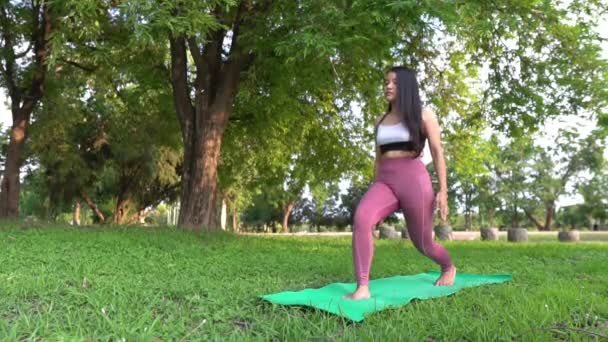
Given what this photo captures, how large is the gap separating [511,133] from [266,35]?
6.92m

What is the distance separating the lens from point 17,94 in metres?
15.5

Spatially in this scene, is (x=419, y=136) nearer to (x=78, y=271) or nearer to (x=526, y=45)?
(x=78, y=271)

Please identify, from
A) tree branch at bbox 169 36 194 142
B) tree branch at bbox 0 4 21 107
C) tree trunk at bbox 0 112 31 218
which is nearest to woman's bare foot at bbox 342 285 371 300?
tree branch at bbox 169 36 194 142

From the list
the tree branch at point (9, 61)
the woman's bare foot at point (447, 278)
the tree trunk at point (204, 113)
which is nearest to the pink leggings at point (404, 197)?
the woman's bare foot at point (447, 278)

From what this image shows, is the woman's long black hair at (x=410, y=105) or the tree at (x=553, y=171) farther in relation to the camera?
the tree at (x=553, y=171)

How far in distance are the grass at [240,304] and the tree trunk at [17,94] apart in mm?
9592

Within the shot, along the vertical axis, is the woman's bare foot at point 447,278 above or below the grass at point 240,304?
above

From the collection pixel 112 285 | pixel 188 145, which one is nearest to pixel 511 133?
pixel 188 145

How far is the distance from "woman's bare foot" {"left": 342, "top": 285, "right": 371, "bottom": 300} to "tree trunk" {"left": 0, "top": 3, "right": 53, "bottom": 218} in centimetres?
1365

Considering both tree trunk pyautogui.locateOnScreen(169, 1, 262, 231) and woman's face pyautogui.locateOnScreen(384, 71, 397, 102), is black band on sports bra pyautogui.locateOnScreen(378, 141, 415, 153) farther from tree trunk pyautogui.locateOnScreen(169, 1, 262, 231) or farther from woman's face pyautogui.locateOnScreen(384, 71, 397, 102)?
tree trunk pyautogui.locateOnScreen(169, 1, 262, 231)

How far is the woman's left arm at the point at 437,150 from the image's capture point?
4.56 m

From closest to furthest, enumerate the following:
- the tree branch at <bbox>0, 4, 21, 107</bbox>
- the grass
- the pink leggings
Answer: the grass
the pink leggings
the tree branch at <bbox>0, 4, 21, 107</bbox>

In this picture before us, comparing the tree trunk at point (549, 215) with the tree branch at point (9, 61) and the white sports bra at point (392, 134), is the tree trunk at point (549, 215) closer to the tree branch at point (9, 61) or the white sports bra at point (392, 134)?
the tree branch at point (9, 61)

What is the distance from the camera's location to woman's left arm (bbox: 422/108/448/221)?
4.56m
